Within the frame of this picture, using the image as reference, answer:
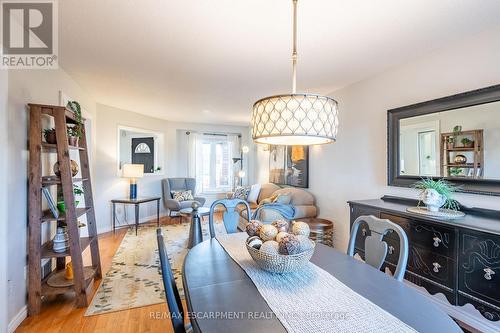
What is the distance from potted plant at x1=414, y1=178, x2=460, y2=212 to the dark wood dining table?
3.72ft

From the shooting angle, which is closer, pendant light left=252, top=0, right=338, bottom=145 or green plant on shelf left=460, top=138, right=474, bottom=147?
pendant light left=252, top=0, right=338, bottom=145

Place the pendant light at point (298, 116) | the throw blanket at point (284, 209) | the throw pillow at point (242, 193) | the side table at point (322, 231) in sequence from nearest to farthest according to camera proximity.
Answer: the pendant light at point (298, 116) < the side table at point (322, 231) < the throw blanket at point (284, 209) < the throw pillow at point (242, 193)

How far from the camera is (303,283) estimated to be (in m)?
1.22

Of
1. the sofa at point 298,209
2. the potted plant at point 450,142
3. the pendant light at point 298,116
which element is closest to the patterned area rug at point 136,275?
the sofa at point 298,209

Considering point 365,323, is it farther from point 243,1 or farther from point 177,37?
point 177,37

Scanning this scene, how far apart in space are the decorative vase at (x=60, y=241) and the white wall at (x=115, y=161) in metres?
2.31

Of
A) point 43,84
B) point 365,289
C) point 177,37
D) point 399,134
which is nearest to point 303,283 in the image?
point 365,289

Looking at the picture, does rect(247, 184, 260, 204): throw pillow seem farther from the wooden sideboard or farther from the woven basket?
the woven basket

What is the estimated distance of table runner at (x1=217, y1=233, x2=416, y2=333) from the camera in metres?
0.89

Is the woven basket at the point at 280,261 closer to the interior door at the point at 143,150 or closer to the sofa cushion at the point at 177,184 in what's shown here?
the sofa cushion at the point at 177,184

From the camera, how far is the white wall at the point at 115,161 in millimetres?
4648

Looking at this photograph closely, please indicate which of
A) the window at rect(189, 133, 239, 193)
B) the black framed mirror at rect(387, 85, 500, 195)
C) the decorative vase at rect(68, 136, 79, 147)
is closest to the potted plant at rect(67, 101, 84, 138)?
the decorative vase at rect(68, 136, 79, 147)

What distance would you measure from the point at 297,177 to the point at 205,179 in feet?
9.82

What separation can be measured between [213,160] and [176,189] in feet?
4.58
